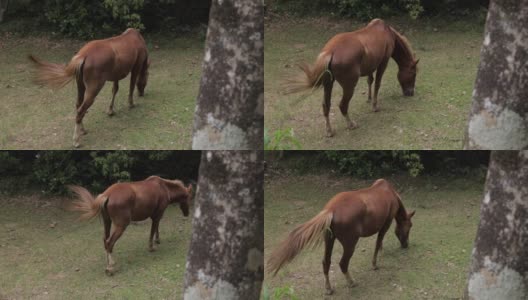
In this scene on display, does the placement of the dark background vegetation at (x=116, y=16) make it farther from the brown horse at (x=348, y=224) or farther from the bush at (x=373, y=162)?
the brown horse at (x=348, y=224)

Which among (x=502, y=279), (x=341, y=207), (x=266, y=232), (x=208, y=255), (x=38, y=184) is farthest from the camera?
(x=38, y=184)

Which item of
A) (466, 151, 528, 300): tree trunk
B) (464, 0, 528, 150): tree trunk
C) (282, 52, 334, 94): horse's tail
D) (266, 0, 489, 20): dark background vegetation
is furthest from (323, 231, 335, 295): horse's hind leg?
(266, 0, 489, 20): dark background vegetation

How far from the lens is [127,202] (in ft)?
28.7

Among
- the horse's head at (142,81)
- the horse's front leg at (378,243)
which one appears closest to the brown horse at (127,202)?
the horse's head at (142,81)

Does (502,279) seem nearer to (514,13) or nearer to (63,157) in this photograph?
(514,13)

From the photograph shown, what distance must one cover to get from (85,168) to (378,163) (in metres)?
3.16

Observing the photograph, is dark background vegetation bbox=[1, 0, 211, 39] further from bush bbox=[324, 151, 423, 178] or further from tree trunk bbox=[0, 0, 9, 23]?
bush bbox=[324, 151, 423, 178]

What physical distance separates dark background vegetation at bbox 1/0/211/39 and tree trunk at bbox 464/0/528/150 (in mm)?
4233

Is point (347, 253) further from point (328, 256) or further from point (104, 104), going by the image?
point (104, 104)

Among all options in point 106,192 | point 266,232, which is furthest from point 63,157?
point 266,232

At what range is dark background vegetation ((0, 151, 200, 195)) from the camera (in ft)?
28.0

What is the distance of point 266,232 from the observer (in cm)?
818

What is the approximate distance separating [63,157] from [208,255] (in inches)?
153

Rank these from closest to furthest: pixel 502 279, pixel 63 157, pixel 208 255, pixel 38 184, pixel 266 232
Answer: pixel 208 255, pixel 502 279, pixel 266 232, pixel 63 157, pixel 38 184
